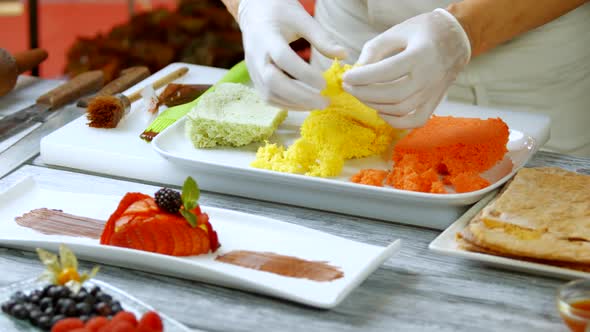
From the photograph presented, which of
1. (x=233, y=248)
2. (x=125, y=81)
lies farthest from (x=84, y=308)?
(x=125, y=81)

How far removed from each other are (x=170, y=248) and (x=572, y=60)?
1372 millimetres

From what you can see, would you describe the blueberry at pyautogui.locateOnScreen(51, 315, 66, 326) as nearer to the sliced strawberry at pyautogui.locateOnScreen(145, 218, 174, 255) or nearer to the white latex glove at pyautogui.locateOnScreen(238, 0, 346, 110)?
the sliced strawberry at pyautogui.locateOnScreen(145, 218, 174, 255)

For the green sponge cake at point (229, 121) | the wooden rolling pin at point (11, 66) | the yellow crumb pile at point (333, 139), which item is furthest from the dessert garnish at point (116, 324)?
the wooden rolling pin at point (11, 66)

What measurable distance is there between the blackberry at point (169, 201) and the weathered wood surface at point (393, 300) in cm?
12

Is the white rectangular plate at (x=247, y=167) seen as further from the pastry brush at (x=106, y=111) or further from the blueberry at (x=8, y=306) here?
the blueberry at (x=8, y=306)

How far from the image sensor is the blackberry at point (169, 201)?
1.42 m

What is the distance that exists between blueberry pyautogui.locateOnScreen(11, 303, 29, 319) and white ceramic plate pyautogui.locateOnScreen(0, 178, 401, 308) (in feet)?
0.70

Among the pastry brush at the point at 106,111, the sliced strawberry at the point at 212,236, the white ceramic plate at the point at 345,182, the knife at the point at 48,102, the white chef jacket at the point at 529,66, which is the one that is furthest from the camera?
the white chef jacket at the point at 529,66

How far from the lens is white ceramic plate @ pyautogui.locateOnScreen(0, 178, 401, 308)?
1345 mm

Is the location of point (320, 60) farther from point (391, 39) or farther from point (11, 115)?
point (11, 115)

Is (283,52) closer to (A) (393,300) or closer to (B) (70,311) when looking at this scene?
(A) (393,300)

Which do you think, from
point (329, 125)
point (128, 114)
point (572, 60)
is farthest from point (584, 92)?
point (128, 114)

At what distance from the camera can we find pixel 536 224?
1460 mm

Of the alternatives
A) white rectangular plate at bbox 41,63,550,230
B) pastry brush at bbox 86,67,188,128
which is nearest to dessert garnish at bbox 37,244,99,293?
white rectangular plate at bbox 41,63,550,230
